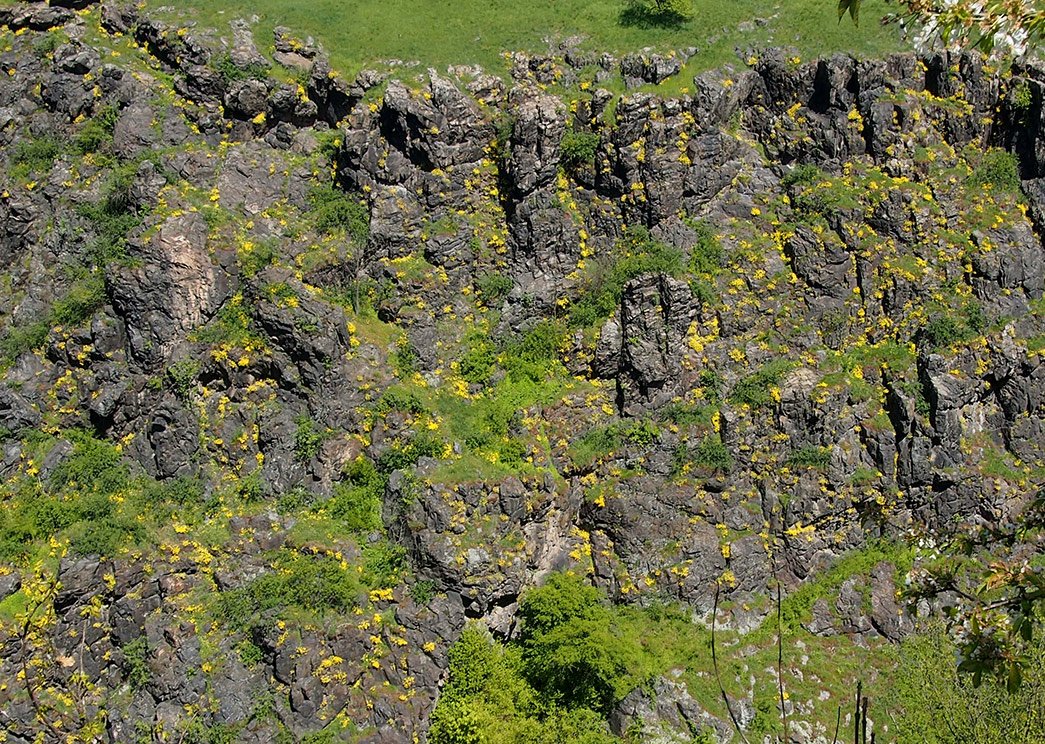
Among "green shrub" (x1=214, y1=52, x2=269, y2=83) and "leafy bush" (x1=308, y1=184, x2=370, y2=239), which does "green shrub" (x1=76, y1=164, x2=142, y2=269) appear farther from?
"leafy bush" (x1=308, y1=184, x2=370, y2=239)

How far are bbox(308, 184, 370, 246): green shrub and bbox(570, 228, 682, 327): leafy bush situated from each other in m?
7.14

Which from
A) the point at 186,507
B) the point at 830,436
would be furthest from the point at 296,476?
the point at 830,436

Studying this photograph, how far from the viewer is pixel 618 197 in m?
27.2

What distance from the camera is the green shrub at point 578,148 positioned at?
27.2 meters

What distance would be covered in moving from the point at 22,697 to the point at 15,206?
1525 cm

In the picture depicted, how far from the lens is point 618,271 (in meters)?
26.2

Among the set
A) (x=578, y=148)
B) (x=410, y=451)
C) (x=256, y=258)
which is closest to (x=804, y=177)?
(x=578, y=148)

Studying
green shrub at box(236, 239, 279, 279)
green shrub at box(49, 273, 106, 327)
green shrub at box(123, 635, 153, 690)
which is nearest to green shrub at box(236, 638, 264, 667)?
green shrub at box(123, 635, 153, 690)

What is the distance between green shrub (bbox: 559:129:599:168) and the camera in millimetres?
27234

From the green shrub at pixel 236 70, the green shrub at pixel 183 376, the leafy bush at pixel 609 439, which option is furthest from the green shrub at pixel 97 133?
the leafy bush at pixel 609 439

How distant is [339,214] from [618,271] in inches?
354

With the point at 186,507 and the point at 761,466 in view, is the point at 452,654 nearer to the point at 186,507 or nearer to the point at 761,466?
the point at 186,507

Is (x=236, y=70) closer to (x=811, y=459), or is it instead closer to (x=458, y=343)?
(x=458, y=343)

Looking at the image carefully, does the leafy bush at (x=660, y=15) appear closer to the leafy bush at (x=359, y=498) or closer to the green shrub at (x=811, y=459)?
the green shrub at (x=811, y=459)
